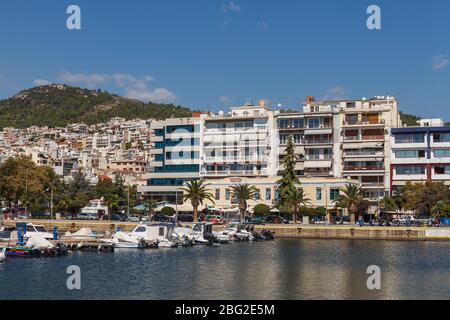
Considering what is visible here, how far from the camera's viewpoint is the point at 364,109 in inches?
5005

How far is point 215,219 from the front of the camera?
110000mm

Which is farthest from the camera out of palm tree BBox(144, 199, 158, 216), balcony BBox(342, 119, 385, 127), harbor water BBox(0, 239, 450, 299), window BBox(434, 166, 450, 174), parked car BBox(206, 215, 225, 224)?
balcony BBox(342, 119, 385, 127)

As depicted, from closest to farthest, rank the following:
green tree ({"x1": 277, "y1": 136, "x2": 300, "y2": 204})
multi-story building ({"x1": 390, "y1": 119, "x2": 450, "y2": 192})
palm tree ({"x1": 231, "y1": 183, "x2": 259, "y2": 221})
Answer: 1. green tree ({"x1": 277, "y1": 136, "x2": 300, "y2": 204})
2. palm tree ({"x1": 231, "y1": 183, "x2": 259, "y2": 221})
3. multi-story building ({"x1": 390, "y1": 119, "x2": 450, "y2": 192})

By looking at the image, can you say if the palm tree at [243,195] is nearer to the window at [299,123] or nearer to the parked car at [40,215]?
the window at [299,123]

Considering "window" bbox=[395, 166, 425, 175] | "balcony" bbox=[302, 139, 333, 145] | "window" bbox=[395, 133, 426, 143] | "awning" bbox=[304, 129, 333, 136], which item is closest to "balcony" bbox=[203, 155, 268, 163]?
"balcony" bbox=[302, 139, 333, 145]

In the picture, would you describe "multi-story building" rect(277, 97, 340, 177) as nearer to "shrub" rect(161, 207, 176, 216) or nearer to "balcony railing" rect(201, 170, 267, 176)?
"balcony railing" rect(201, 170, 267, 176)

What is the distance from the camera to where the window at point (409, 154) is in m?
120

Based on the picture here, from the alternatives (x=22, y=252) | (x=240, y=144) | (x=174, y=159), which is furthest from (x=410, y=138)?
(x=22, y=252)

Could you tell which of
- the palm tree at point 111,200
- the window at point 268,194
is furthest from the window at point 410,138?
the palm tree at point 111,200

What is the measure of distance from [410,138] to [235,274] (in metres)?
77.8

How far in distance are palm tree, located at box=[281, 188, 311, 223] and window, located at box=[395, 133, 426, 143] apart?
2605 centimetres

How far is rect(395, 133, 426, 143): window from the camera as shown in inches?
4722

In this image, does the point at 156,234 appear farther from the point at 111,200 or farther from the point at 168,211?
the point at 111,200
